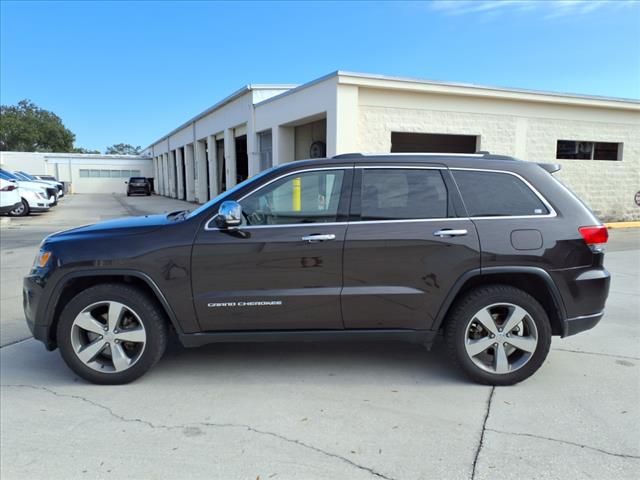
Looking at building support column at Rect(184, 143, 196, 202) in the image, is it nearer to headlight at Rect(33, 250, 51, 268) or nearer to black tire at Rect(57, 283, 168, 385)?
headlight at Rect(33, 250, 51, 268)

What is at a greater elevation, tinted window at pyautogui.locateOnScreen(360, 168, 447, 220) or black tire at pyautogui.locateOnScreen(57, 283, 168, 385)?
tinted window at pyautogui.locateOnScreen(360, 168, 447, 220)

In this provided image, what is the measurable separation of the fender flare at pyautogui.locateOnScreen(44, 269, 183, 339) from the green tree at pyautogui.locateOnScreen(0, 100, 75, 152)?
74.6 meters

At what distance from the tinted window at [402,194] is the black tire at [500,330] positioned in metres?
0.72

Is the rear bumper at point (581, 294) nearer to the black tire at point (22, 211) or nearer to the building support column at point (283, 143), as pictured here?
the building support column at point (283, 143)

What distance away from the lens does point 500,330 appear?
3625mm

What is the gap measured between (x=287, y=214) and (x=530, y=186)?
1961 millimetres

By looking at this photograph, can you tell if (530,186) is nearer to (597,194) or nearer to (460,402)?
(460,402)

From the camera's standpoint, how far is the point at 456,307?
3.67 metres

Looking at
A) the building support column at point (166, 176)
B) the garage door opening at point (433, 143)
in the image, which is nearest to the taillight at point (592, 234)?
the garage door opening at point (433, 143)

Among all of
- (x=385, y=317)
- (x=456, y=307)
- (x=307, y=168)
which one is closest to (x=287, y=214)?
(x=307, y=168)

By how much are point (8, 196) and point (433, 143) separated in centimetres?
1561

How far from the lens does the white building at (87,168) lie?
44250 millimetres

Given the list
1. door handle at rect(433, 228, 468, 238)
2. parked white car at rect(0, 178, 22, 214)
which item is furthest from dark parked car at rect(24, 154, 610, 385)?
parked white car at rect(0, 178, 22, 214)

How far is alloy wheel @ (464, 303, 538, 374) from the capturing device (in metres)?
3.61
